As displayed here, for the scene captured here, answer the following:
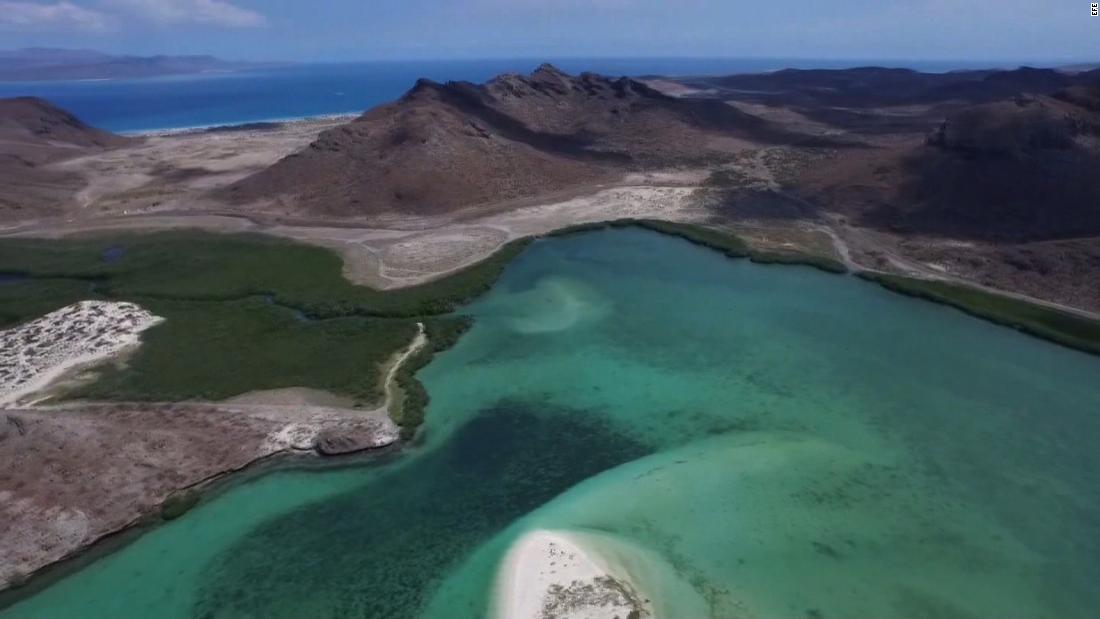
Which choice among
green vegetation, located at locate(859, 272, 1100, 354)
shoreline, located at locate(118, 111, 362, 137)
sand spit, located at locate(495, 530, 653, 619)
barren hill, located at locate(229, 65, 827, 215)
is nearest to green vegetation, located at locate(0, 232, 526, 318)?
barren hill, located at locate(229, 65, 827, 215)

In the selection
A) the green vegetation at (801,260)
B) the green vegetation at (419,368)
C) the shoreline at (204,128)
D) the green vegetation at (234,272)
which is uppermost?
the shoreline at (204,128)

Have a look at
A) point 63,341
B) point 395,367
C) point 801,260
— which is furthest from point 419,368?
point 801,260

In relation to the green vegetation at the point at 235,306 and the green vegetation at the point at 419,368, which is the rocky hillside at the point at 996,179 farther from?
the green vegetation at the point at 419,368

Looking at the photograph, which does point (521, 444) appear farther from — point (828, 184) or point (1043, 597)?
point (828, 184)

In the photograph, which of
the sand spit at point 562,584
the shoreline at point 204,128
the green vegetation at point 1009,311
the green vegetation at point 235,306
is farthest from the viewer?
the shoreline at point 204,128

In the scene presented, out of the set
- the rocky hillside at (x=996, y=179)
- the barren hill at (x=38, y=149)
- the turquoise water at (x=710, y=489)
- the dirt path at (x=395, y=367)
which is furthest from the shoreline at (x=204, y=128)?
the turquoise water at (x=710, y=489)

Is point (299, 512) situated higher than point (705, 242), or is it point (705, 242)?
point (705, 242)

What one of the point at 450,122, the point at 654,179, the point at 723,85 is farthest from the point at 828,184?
the point at 723,85

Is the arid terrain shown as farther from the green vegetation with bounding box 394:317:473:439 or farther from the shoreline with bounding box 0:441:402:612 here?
the green vegetation with bounding box 394:317:473:439
